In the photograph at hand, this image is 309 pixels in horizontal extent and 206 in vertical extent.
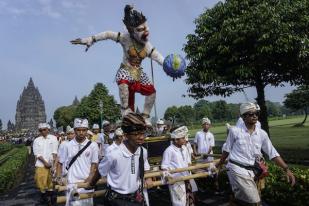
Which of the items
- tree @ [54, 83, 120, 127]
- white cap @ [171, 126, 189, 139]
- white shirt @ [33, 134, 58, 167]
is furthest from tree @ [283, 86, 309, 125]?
white cap @ [171, 126, 189, 139]

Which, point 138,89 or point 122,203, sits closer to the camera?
point 122,203

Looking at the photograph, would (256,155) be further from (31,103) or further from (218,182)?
(31,103)

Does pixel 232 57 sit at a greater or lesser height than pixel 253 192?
greater

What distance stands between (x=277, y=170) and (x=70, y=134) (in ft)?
25.0

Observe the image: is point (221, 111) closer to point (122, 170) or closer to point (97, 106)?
point (97, 106)

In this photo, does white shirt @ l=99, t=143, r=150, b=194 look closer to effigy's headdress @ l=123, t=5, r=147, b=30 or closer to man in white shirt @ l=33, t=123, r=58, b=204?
effigy's headdress @ l=123, t=5, r=147, b=30

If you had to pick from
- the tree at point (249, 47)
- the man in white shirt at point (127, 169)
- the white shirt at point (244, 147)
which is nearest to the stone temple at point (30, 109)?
the tree at point (249, 47)

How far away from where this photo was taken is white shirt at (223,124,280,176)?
648 centimetres

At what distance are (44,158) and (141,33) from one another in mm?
4971

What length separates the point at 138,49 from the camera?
916cm

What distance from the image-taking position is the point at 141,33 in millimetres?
8938

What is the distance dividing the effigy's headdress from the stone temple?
156 meters

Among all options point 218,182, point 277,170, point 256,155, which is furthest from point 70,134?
point 256,155

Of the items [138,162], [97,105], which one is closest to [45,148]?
[138,162]
